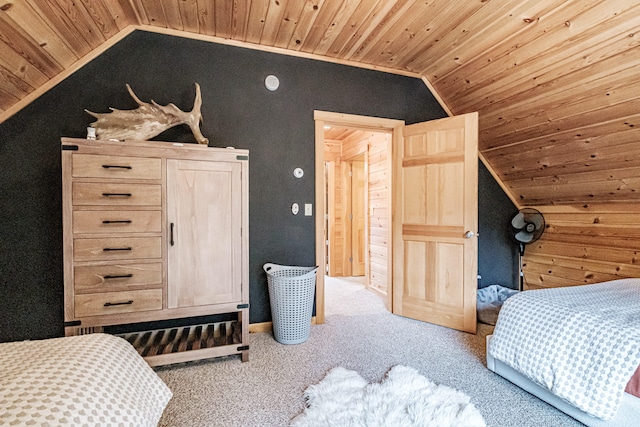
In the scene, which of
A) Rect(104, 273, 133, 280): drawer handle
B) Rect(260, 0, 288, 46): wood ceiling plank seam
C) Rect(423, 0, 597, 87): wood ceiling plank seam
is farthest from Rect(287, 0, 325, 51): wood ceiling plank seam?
Rect(104, 273, 133, 280): drawer handle

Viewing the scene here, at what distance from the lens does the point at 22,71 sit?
76.4 inches

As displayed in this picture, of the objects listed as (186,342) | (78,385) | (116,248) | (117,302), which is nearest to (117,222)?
(116,248)

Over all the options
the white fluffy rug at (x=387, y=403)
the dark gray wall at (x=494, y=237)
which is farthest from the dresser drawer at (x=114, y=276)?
the dark gray wall at (x=494, y=237)

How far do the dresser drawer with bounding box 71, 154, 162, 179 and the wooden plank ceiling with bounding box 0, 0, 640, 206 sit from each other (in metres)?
0.77

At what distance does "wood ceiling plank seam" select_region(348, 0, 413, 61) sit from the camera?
2.11 meters

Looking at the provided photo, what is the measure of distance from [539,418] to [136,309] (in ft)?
7.85

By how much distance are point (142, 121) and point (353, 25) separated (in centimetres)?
173

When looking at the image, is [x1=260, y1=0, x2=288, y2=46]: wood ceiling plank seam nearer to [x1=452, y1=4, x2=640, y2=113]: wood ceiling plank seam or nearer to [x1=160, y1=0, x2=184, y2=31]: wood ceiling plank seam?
[x1=160, y1=0, x2=184, y2=31]: wood ceiling plank seam

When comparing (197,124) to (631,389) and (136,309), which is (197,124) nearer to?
(136,309)

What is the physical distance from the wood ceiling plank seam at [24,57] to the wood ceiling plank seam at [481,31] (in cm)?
286

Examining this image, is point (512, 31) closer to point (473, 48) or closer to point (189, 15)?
point (473, 48)

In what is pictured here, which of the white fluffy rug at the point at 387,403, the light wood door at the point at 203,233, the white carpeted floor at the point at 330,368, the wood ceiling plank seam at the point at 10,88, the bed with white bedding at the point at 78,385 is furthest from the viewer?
the light wood door at the point at 203,233

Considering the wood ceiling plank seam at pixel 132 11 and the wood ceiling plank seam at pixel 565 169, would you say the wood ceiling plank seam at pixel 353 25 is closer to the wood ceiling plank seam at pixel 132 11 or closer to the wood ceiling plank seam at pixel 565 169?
the wood ceiling plank seam at pixel 132 11

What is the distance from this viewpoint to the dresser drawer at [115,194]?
1.79m
